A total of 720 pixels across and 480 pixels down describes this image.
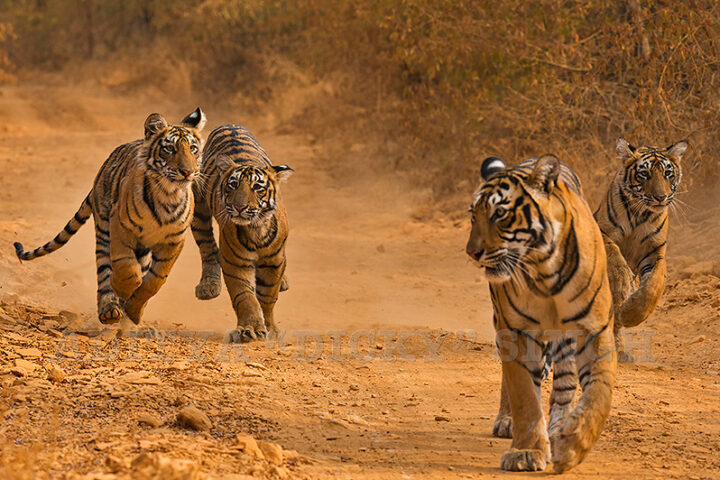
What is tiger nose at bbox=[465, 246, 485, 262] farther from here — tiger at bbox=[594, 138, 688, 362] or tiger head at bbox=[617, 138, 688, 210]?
tiger head at bbox=[617, 138, 688, 210]

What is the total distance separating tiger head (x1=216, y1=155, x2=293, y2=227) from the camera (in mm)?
6277

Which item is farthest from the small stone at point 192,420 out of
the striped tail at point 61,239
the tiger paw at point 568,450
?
the striped tail at point 61,239

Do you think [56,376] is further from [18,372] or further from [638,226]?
[638,226]

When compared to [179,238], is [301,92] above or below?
above

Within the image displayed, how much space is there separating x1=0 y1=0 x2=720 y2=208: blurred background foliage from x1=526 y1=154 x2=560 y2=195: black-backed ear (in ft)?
18.2

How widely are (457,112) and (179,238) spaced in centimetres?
736

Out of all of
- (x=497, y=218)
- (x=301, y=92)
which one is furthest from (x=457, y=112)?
(x=497, y=218)

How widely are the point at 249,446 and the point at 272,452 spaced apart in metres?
0.10

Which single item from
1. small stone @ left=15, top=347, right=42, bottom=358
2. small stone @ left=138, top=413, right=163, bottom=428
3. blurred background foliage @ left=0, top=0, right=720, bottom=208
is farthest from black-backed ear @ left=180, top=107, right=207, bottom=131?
blurred background foliage @ left=0, top=0, right=720, bottom=208

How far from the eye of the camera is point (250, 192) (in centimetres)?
631

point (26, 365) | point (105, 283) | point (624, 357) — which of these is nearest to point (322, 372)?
point (105, 283)

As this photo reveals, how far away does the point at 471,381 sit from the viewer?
6.02m

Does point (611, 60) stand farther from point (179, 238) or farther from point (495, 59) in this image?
point (179, 238)

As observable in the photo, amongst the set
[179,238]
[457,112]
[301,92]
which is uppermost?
[301,92]
